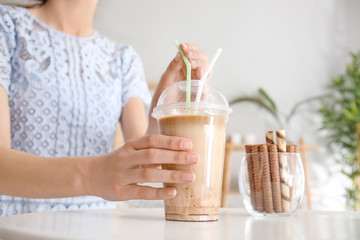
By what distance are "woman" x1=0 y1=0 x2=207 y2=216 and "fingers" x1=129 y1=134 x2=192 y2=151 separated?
0.21 meters

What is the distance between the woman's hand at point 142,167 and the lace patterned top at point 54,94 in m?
0.58

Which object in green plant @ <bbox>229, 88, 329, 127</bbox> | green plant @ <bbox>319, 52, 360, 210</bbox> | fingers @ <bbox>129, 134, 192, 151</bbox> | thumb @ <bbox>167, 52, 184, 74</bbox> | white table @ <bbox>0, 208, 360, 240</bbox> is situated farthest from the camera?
green plant @ <bbox>229, 88, 329, 127</bbox>

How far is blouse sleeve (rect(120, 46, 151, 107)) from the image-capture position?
4.50 feet

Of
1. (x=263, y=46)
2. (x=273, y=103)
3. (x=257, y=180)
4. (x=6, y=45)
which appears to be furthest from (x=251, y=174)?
(x=263, y=46)

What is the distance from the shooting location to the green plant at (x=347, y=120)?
361cm

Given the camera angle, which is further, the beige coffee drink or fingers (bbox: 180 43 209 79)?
fingers (bbox: 180 43 209 79)

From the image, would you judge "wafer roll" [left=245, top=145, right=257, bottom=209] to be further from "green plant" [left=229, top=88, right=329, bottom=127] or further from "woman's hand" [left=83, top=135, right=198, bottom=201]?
"green plant" [left=229, top=88, right=329, bottom=127]

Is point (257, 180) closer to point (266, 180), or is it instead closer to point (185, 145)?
point (266, 180)

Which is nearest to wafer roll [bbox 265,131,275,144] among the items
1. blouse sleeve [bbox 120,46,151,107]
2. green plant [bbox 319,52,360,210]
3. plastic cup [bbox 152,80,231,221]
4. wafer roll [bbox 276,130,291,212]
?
wafer roll [bbox 276,130,291,212]

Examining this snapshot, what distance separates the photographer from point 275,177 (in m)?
0.68

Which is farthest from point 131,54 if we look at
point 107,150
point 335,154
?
point 335,154

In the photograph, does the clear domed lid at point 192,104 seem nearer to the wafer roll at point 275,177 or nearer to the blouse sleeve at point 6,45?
the wafer roll at point 275,177

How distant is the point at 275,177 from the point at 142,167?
0.86ft

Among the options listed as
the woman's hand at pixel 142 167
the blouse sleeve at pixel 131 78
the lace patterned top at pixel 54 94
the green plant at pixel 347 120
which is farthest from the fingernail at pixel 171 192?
the green plant at pixel 347 120
